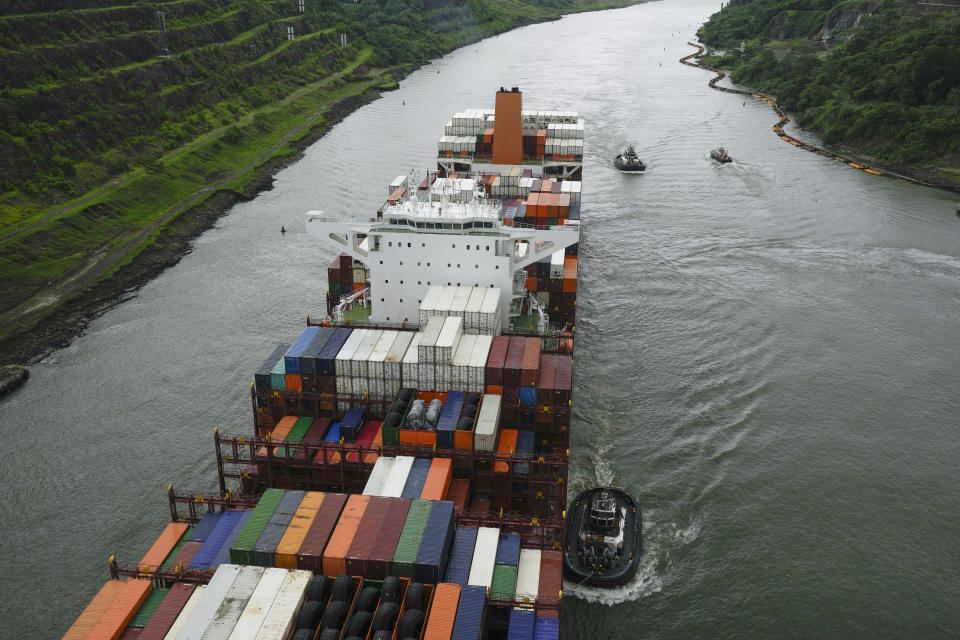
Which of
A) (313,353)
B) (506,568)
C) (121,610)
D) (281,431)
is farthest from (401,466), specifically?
(121,610)

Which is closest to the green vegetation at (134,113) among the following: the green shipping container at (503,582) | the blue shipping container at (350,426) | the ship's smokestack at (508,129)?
the ship's smokestack at (508,129)

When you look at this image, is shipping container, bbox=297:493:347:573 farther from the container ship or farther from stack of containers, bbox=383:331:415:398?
stack of containers, bbox=383:331:415:398

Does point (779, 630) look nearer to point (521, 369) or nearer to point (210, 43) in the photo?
point (521, 369)

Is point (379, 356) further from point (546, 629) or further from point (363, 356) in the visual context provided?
point (546, 629)

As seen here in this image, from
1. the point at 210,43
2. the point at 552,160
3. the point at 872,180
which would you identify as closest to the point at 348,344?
the point at 552,160

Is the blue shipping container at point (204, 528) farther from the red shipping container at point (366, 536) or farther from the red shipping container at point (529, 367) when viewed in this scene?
the red shipping container at point (529, 367)

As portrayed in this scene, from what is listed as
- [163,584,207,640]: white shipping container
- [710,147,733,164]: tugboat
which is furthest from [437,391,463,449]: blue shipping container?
[710,147,733,164]: tugboat

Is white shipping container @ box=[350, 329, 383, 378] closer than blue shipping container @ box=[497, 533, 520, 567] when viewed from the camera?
No
